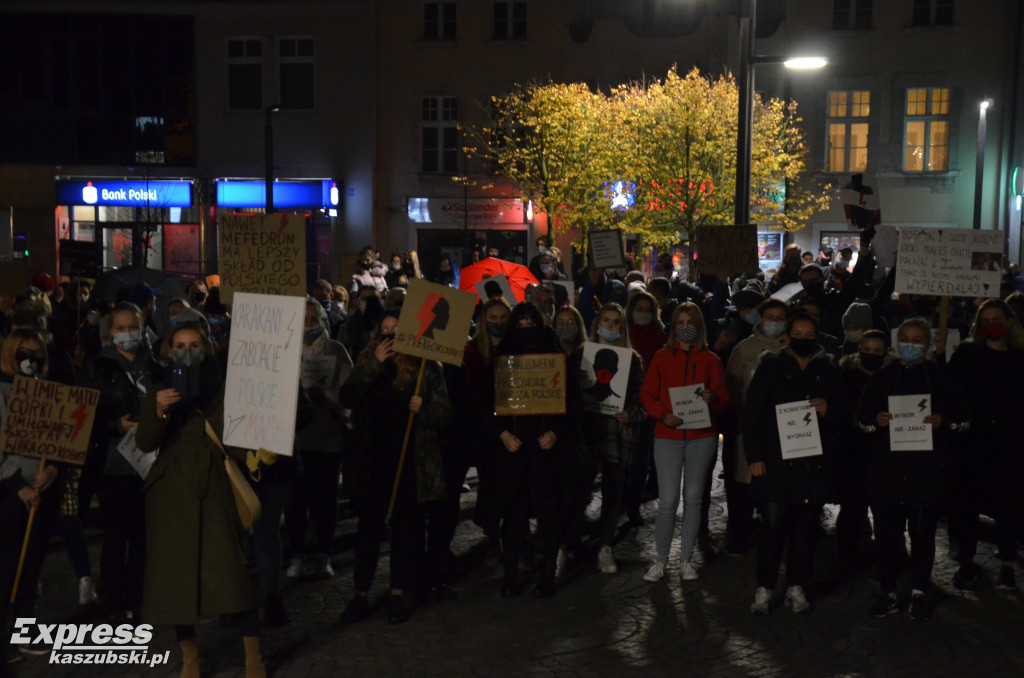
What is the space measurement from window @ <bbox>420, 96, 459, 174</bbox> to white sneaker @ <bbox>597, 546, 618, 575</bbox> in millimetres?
26982

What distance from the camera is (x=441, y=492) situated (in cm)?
708

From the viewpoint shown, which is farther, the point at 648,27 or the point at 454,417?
the point at 648,27

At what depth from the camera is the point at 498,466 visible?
25.2ft

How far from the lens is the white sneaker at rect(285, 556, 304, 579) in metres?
8.15

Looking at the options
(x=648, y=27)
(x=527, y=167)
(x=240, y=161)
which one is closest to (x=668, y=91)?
(x=648, y=27)

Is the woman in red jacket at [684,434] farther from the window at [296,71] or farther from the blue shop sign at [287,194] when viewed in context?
the window at [296,71]

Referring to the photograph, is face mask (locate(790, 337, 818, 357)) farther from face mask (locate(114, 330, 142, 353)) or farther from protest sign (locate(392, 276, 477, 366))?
face mask (locate(114, 330, 142, 353))

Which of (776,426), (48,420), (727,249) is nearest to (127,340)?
(48,420)

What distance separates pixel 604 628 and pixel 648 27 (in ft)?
80.9

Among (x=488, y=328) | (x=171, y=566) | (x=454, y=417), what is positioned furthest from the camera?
(x=488, y=328)

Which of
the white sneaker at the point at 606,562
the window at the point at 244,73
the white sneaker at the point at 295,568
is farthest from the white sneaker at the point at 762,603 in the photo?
the window at the point at 244,73

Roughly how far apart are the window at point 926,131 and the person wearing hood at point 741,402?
25508 mm

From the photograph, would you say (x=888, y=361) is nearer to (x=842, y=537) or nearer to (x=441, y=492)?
(x=842, y=537)

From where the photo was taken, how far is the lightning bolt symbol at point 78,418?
6.28 m
